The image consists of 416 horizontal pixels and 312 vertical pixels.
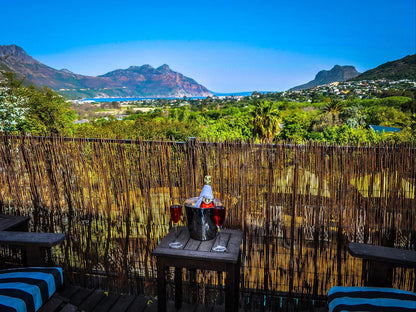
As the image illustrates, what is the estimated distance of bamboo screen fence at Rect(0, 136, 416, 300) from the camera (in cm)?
221

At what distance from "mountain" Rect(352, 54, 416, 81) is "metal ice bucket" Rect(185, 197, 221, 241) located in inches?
2818

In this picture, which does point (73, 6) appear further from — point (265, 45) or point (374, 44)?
point (374, 44)

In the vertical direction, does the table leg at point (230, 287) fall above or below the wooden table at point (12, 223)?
below

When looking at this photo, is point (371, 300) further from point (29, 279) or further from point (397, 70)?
point (397, 70)

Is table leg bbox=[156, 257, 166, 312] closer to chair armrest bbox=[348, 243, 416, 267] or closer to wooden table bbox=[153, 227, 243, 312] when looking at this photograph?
wooden table bbox=[153, 227, 243, 312]

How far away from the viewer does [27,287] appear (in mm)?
1686

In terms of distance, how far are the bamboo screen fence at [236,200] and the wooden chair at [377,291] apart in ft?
1.56

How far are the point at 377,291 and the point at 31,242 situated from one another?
2072 mm

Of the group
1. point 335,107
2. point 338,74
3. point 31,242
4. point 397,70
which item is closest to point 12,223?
point 31,242

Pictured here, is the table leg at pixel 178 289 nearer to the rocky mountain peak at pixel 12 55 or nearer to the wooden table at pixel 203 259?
the wooden table at pixel 203 259

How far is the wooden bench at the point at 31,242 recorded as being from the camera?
6.46ft

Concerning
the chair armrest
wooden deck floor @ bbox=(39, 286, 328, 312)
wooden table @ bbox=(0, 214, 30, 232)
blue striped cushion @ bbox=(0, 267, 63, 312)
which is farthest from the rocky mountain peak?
the chair armrest

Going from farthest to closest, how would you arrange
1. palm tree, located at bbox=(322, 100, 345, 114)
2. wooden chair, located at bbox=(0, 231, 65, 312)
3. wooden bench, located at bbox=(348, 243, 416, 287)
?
palm tree, located at bbox=(322, 100, 345, 114)
wooden bench, located at bbox=(348, 243, 416, 287)
wooden chair, located at bbox=(0, 231, 65, 312)

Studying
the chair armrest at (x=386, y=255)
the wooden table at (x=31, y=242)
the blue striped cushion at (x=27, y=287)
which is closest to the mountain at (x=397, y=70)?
the chair armrest at (x=386, y=255)
